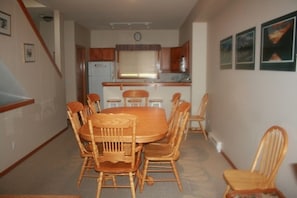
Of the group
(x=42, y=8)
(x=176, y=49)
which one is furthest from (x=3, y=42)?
(x=176, y=49)

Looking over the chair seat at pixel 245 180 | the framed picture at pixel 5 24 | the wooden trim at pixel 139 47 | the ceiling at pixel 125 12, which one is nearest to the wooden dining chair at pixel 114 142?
the chair seat at pixel 245 180

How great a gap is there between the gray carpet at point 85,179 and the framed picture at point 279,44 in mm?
1457

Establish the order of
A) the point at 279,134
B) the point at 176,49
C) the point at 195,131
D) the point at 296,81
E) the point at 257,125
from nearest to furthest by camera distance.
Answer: the point at 296,81 < the point at 279,134 < the point at 257,125 < the point at 195,131 < the point at 176,49

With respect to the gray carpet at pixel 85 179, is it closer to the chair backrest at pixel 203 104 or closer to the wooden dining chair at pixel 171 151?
the wooden dining chair at pixel 171 151

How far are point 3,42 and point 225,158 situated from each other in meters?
3.45

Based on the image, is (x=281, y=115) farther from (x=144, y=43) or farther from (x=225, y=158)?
(x=144, y=43)

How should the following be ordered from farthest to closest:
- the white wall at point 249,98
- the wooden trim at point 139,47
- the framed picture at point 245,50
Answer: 1. the wooden trim at point 139,47
2. the framed picture at point 245,50
3. the white wall at point 249,98

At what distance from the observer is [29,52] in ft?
13.8

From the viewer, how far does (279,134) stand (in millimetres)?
2152

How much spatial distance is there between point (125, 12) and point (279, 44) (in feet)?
13.9

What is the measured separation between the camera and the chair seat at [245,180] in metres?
2.03

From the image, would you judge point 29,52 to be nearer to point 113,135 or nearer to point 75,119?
point 75,119

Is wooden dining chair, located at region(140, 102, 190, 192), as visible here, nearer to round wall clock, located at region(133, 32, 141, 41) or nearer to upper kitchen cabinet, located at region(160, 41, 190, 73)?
upper kitchen cabinet, located at region(160, 41, 190, 73)

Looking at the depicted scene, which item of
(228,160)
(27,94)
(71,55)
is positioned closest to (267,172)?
(228,160)
